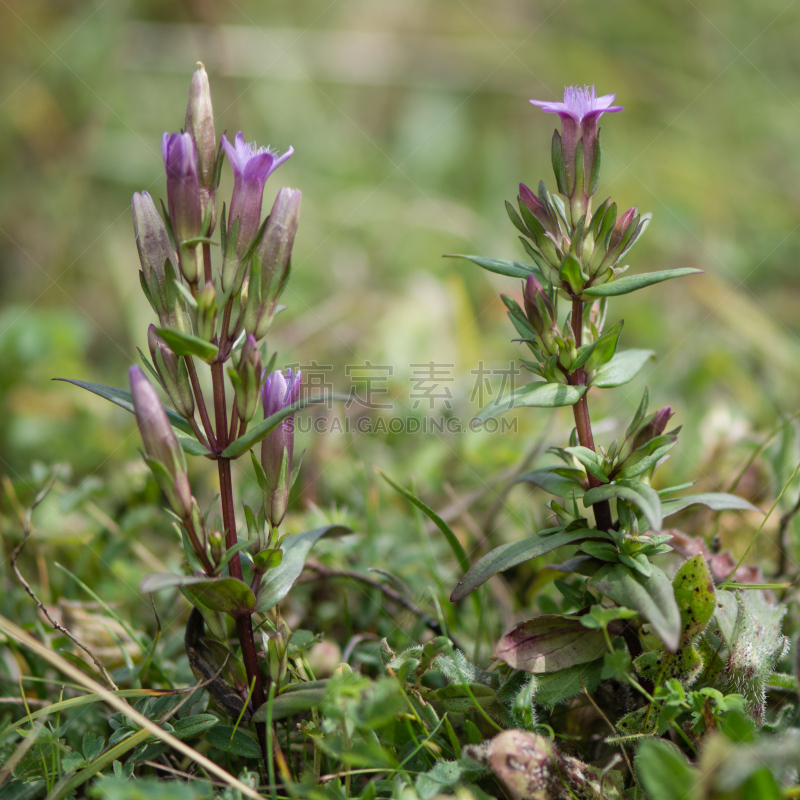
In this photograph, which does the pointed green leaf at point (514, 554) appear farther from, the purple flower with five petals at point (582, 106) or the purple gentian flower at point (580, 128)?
the purple flower with five petals at point (582, 106)

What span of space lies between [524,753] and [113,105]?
3.76 metres

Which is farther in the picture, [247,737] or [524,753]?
[247,737]

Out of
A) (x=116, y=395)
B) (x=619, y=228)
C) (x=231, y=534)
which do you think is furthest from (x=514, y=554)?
(x=116, y=395)

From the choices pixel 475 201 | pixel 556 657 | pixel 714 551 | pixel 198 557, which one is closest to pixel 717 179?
pixel 475 201

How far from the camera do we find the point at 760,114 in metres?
3.90

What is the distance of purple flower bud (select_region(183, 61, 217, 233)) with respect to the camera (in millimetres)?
1153

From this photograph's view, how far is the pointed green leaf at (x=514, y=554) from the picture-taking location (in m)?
1.14

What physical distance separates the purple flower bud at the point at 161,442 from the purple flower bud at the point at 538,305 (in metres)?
0.62

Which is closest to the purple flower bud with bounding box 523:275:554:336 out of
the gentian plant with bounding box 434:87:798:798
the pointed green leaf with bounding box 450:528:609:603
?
the gentian plant with bounding box 434:87:798:798

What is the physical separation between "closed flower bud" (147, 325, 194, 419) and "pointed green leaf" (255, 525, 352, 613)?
1.02 feet

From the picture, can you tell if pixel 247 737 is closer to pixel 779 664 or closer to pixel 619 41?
pixel 779 664

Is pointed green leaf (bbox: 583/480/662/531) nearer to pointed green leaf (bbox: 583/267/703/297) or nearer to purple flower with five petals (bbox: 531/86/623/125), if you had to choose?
pointed green leaf (bbox: 583/267/703/297)

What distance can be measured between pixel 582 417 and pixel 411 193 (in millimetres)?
2658

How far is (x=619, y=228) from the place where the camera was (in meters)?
1.18
